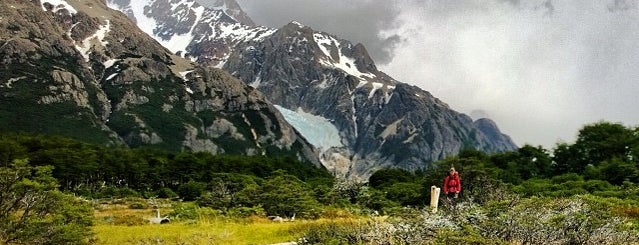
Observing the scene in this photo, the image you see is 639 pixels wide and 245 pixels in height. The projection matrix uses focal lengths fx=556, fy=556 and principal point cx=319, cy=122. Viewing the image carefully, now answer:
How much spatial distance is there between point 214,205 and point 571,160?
6839cm

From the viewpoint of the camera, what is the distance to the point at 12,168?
20.9 meters

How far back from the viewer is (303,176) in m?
145

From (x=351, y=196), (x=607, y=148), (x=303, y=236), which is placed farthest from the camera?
(x=607, y=148)

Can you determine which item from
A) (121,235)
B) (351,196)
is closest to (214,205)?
(121,235)

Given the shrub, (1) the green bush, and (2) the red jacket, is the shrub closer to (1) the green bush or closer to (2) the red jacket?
(1) the green bush

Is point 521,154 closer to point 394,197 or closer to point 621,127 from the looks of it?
point 621,127

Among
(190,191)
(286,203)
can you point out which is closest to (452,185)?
(286,203)

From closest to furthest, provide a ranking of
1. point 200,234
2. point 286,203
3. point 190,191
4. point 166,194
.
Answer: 1. point 200,234
2. point 286,203
3. point 190,191
4. point 166,194

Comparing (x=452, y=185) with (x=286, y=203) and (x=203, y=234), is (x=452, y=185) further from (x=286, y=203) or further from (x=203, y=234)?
(x=286, y=203)

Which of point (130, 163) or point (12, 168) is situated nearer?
point (12, 168)

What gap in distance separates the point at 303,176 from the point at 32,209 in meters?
123

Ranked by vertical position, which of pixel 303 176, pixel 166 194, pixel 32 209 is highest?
pixel 303 176

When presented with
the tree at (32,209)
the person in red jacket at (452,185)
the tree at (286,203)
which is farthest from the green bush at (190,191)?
the tree at (32,209)

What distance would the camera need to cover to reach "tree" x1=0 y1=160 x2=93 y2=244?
20406mm
